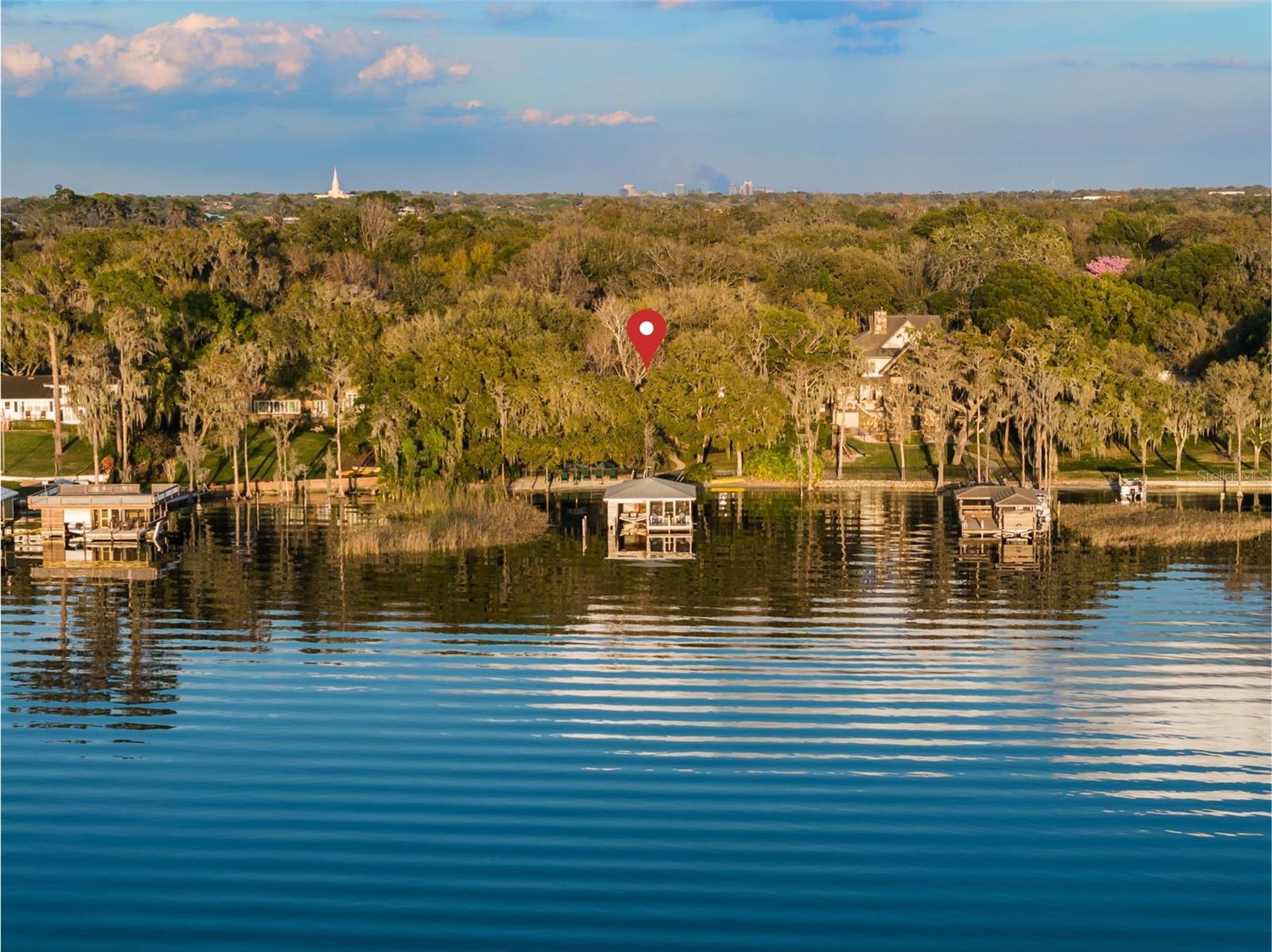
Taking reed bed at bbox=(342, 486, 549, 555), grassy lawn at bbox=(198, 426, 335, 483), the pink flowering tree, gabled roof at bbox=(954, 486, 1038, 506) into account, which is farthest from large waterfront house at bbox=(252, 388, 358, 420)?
the pink flowering tree

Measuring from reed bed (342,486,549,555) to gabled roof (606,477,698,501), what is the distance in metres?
3.82

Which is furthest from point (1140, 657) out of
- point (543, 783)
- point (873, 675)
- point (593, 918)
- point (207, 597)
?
point (207, 597)

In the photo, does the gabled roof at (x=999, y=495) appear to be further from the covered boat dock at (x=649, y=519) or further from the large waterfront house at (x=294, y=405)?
the large waterfront house at (x=294, y=405)

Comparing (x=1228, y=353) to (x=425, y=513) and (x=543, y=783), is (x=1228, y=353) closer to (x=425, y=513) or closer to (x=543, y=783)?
(x=425, y=513)

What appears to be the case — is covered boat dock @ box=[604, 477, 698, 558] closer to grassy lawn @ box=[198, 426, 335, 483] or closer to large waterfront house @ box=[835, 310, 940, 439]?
large waterfront house @ box=[835, 310, 940, 439]

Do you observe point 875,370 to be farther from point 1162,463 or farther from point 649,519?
point 649,519

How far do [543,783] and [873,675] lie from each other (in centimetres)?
1160

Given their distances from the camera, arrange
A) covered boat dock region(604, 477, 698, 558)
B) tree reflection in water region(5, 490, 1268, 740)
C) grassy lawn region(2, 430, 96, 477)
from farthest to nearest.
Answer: grassy lawn region(2, 430, 96, 477) → covered boat dock region(604, 477, 698, 558) → tree reflection in water region(5, 490, 1268, 740)

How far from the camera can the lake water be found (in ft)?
73.3

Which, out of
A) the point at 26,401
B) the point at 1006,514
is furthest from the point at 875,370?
the point at 26,401

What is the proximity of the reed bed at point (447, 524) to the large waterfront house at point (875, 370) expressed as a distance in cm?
2380

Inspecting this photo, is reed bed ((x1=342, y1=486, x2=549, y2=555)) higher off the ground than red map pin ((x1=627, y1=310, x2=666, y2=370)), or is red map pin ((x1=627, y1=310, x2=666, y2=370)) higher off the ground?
red map pin ((x1=627, y1=310, x2=666, y2=370))

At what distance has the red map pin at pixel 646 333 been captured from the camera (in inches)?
3226

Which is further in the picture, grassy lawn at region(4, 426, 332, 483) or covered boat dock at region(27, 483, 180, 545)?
grassy lawn at region(4, 426, 332, 483)
